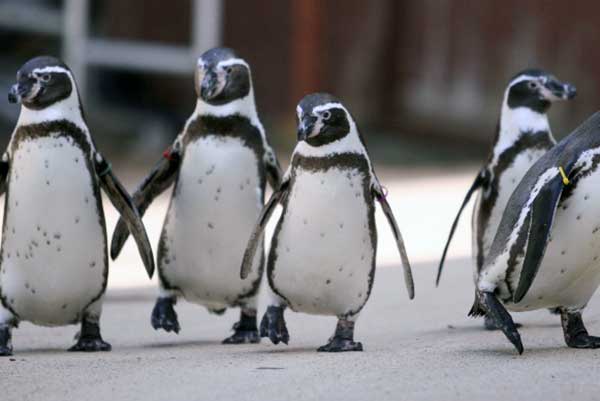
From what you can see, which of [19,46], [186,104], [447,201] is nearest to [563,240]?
[447,201]

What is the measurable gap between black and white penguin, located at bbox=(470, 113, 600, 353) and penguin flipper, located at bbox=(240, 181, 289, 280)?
816mm

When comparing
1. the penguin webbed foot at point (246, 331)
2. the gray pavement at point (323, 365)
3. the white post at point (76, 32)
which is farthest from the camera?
the white post at point (76, 32)

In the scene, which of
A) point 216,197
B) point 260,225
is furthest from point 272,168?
point 260,225

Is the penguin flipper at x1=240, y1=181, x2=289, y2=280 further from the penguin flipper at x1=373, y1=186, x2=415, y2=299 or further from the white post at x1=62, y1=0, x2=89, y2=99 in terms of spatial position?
the white post at x1=62, y1=0, x2=89, y2=99

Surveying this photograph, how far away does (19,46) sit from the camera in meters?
15.0

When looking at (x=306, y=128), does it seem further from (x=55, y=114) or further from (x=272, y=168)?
(x=55, y=114)

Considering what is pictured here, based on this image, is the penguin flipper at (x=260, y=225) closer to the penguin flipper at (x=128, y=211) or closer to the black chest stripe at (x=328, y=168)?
the black chest stripe at (x=328, y=168)

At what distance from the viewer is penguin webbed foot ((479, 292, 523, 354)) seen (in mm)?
4800

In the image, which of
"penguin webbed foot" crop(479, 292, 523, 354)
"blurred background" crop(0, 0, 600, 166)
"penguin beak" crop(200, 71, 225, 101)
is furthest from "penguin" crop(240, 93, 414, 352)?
"blurred background" crop(0, 0, 600, 166)

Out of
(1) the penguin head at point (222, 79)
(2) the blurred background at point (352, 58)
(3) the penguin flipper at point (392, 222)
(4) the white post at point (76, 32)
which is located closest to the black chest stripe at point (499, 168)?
(3) the penguin flipper at point (392, 222)

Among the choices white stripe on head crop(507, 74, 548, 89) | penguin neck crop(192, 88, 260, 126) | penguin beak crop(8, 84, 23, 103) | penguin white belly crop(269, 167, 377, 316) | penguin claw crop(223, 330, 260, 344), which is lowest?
penguin claw crop(223, 330, 260, 344)

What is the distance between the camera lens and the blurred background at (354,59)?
12.5 meters

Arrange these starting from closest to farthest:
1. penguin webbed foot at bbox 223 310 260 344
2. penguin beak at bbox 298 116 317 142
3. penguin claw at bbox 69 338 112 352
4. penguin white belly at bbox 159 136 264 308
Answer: penguin beak at bbox 298 116 317 142 < penguin claw at bbox 69 338 112 352 < penguin white belly at bbox 159 136 264 308 < penguin webbed foot at bbox 223 310 260 344

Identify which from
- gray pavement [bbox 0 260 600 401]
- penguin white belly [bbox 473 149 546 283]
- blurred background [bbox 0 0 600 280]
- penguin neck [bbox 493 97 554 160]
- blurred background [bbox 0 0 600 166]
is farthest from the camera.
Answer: blurred background [bbox 0 0 600 166]
